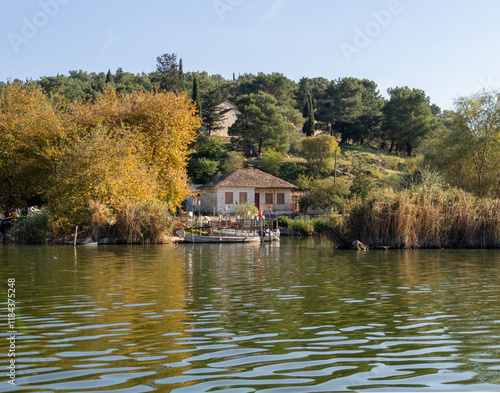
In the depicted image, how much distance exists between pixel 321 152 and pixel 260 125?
949cm

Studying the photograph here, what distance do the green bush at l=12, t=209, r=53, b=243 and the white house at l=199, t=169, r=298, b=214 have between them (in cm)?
2308

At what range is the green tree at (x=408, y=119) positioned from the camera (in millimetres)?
76438

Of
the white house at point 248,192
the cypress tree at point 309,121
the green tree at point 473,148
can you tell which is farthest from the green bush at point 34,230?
the cypress tree at point 309,121

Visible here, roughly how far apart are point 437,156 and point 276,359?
39952 mm

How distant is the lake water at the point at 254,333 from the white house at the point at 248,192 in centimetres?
4235

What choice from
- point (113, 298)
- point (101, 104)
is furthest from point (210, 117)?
point (113, 298)

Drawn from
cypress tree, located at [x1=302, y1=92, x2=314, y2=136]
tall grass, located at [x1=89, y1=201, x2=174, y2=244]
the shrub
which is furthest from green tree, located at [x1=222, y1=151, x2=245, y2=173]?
tall grass, located at [x1=89, y1=201, x2=174, y2=244]

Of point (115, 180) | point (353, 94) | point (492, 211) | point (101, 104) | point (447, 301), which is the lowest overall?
point (447, 301)

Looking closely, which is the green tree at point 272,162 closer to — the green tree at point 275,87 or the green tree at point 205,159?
the green tree at point 205,159

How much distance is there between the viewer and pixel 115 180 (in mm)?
35000

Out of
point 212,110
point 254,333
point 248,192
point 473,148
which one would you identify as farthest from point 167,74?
point 254,333

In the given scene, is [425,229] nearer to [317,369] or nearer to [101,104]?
[317,369]

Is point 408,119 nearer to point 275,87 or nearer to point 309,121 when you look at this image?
point 309,121

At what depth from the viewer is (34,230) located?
3600 cm
